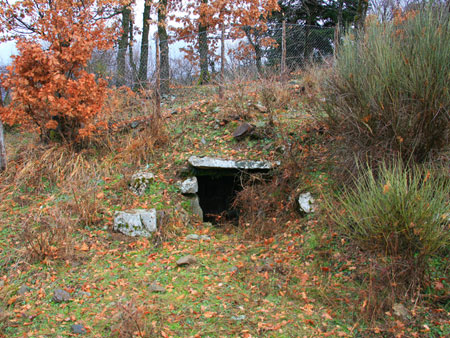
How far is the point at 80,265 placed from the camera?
494 cm

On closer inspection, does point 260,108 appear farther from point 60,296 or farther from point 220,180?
point 60,296

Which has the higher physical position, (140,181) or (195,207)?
(140,181)

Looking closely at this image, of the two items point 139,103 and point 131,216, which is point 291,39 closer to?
point 139,103

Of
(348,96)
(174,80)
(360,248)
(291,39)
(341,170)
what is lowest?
(360,248)

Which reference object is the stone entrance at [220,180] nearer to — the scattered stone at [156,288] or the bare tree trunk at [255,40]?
the scattered stone at [156,288]

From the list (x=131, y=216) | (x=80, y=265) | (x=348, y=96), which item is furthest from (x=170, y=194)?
(x=348, y=96)

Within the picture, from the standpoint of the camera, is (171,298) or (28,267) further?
(28,267)

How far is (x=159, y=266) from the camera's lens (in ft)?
16.2

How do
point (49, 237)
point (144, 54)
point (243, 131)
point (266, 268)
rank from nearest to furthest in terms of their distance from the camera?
point (266, 268)
point (49, 237)
point (243, 131)
point (144, 54)

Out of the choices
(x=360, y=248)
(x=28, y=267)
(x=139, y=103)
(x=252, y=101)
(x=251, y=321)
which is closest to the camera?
(x=251, y=321)

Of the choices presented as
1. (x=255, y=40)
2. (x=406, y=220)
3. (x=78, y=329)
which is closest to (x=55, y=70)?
(x=78, y=329)

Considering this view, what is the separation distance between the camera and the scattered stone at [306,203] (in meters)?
5.61

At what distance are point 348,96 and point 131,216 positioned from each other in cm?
386

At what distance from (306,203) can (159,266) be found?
95.5 inches
